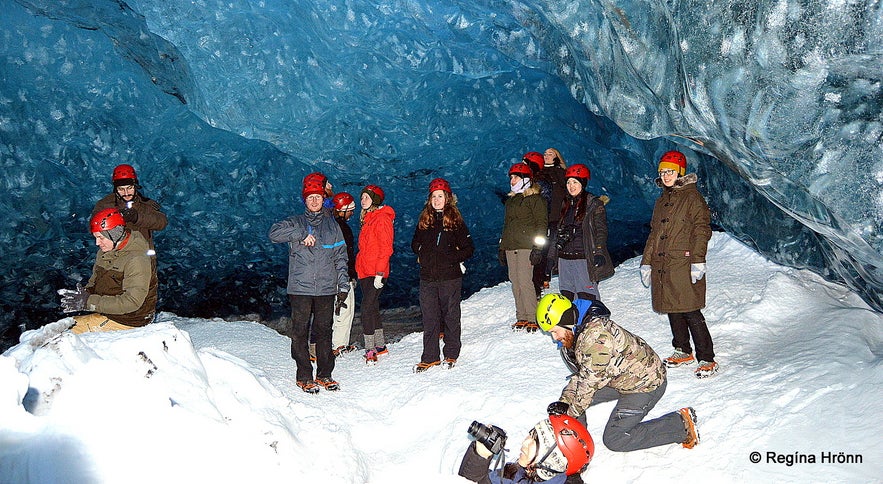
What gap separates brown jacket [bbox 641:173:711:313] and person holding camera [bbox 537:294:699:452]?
3.58 feet

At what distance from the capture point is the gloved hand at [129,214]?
528cm

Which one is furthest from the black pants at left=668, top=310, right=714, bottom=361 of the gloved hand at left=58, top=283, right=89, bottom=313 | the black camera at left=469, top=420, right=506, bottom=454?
the gloved hand at left=58, top=283, right=89, bottom=313

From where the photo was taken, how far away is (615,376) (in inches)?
→ 140

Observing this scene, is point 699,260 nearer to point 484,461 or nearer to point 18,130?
point 484,461

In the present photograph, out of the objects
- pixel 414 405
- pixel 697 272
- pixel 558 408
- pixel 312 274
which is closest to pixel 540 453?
pixel 558 408

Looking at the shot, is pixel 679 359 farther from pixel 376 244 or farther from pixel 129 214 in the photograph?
pixel 129 214

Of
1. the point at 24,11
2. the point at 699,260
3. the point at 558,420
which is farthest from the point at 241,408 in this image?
the point at 24,11

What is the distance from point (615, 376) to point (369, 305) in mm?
2959

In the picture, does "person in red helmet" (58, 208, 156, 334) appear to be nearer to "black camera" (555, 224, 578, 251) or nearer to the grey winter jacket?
the grey winter jacket

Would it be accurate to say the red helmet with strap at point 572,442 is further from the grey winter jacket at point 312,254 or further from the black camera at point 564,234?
the black camera at point 564,234

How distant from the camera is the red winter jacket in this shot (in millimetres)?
5797

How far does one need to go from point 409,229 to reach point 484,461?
831 cm

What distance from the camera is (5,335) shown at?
909cm

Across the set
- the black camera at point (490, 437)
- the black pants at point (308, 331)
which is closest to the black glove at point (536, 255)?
the black pants at point (308, 331)
